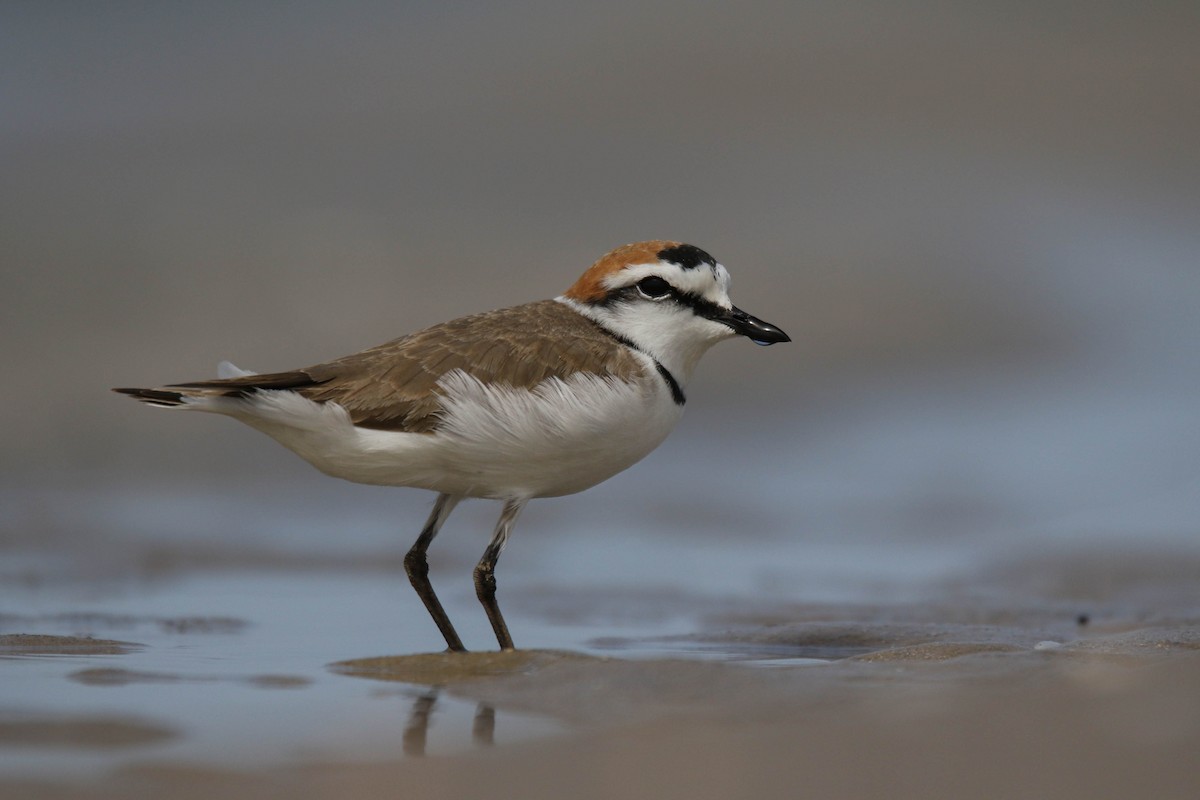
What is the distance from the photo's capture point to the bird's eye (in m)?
6.67

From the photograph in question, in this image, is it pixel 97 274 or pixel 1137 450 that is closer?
pixel 1137 450

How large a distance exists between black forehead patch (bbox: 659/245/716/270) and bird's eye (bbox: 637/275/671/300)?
96 millimetres

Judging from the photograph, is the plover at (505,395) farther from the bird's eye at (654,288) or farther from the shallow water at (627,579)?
the shallow water at (627,579)

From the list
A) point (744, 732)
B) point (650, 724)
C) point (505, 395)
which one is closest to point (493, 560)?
point (505, 395)

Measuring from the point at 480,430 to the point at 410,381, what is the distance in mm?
374

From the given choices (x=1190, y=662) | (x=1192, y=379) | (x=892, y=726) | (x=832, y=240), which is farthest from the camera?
(x=832, y=240)

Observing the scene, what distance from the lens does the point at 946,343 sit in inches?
567

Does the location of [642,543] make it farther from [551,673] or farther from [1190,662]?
[1190,662]

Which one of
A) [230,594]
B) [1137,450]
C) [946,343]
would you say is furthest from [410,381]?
[946,343]

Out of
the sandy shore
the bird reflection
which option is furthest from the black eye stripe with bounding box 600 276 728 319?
the bird reflection

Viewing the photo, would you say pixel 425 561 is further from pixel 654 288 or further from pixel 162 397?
pixel 654 288

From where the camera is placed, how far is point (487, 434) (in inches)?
242

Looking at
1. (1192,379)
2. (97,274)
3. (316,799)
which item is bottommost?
(316,799)

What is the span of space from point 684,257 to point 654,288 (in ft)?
0.62
